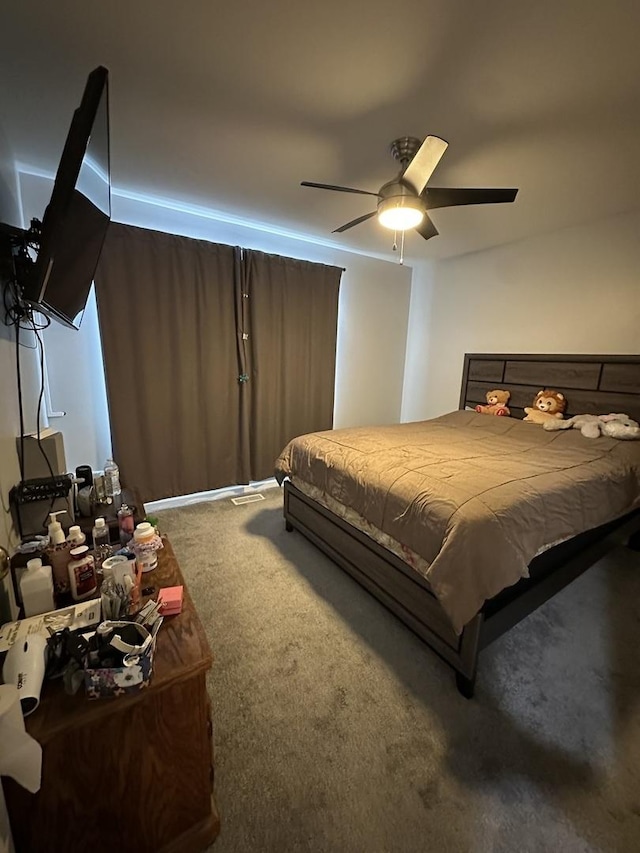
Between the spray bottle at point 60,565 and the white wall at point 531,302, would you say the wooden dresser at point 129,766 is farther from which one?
the white wall at point 531,302

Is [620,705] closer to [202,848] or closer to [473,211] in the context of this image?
[202,848]

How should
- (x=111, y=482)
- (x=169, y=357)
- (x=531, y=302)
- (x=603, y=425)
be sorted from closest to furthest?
(x=111, y=482)
(x=603, y=425)
(x=169, y=357)
(x=531, y=302)

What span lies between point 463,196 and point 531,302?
1967 millimetres

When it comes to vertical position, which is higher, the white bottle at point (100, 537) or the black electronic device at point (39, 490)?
the black electronic device at point (39, 490)

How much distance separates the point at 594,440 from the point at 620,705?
5.60ft

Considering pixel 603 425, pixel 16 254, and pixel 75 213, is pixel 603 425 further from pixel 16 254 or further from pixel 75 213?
pixel 16 254

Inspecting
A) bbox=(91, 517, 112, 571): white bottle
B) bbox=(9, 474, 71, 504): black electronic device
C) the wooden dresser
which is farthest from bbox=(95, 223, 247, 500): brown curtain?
the wooden dresser

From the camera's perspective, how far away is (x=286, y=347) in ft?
11.5

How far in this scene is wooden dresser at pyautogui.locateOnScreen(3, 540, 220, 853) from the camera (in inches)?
29.5

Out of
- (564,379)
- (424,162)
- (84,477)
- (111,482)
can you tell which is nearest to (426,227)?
(424,162)

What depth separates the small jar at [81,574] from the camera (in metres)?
1.10

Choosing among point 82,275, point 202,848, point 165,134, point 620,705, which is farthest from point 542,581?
point 165,134

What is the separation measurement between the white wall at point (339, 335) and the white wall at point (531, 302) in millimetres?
370

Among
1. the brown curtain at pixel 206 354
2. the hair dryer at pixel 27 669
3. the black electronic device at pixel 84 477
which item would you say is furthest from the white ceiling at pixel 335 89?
the hair dryer at pixel 27 669
